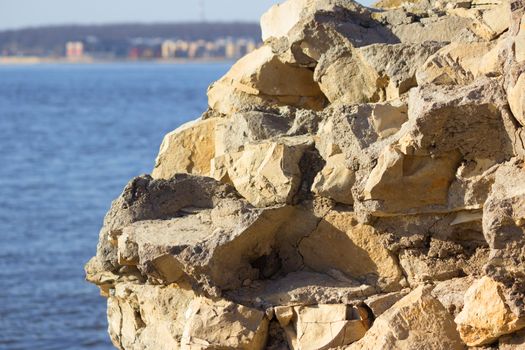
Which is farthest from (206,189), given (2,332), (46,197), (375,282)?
(46,197)

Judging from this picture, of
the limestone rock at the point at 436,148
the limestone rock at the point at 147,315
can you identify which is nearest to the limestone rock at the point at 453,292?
the limestone rock at the point at 436,148

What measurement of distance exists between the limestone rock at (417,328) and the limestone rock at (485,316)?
122mm

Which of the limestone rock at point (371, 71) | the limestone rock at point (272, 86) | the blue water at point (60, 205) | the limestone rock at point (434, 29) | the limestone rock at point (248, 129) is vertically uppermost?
the limestone rock at point (434, 29)

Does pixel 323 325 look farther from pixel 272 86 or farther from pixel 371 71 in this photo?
pixel 272 86

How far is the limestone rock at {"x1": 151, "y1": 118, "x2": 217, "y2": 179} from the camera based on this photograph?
7.50 m

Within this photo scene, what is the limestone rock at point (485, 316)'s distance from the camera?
554 cm

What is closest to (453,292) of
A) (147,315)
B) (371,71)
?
(371,71)

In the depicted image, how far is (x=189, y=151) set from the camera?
7539 mm

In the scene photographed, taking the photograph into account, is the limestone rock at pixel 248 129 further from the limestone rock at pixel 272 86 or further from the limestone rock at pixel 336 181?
the limestone rock at pixel 336 181

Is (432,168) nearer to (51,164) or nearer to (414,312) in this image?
(414,312)

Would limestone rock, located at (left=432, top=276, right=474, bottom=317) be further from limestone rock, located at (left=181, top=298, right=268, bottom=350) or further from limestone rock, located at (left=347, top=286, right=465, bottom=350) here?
limestone rock, located at (left=181, top=298, right=268, bottom=350)

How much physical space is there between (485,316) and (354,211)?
107 cm

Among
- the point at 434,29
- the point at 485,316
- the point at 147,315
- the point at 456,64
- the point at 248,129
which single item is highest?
the point at 434,29

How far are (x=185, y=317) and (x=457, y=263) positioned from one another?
1527 millimetres
